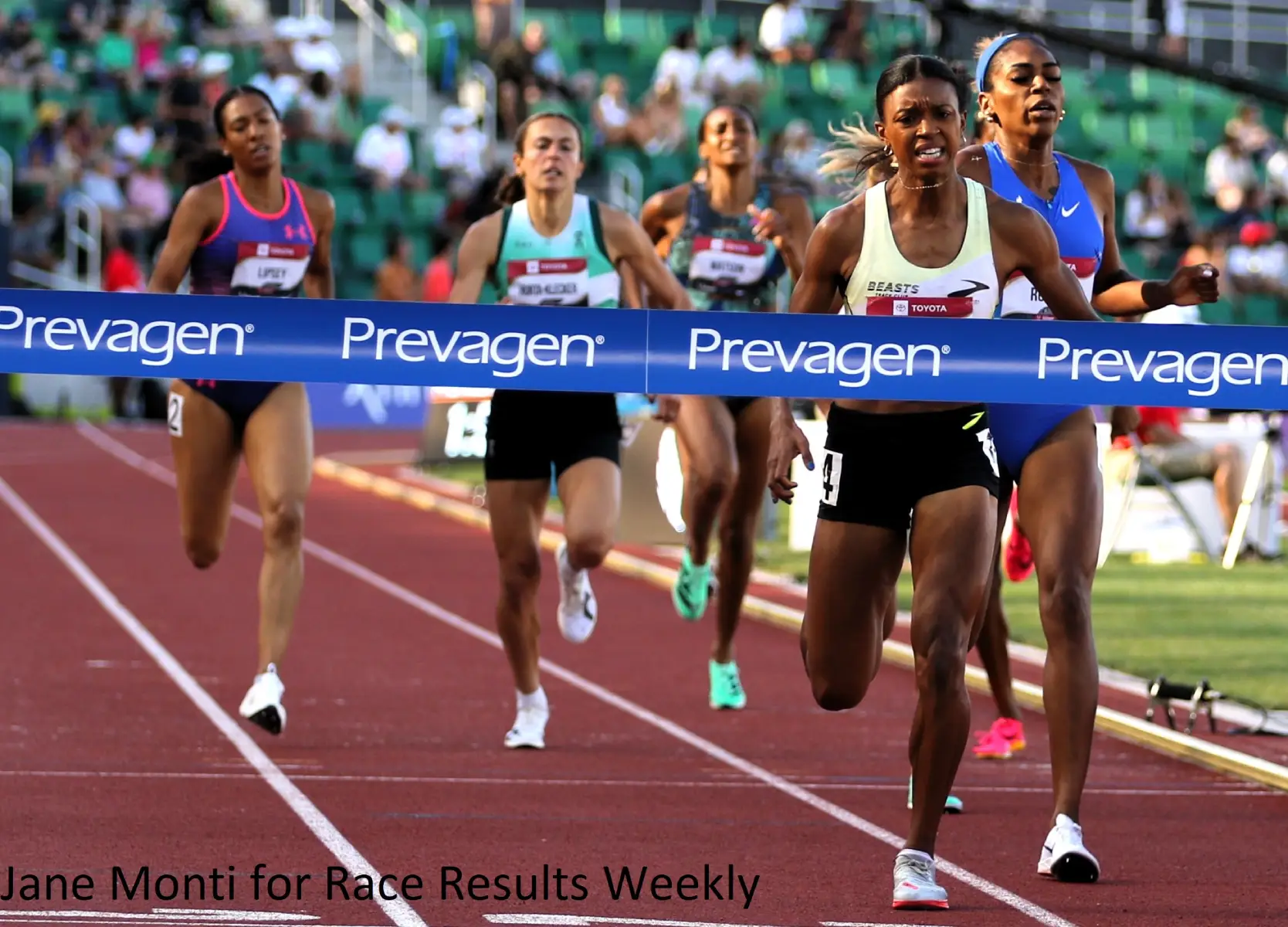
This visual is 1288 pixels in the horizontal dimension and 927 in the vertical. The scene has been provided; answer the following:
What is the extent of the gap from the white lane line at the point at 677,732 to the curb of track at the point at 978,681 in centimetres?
102

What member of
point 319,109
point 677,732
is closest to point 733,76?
point 319,109

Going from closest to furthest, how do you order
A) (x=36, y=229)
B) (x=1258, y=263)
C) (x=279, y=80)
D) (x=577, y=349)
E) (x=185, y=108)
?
(x=577, y=349) → (x=36, y=229) → (x=185, y=108) → (x=279, y=80) → (x=1258, y=263)

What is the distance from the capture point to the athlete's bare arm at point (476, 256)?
854 centimetres

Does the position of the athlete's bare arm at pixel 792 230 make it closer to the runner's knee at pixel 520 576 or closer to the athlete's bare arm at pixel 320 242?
Answer: the runner's knee at pixel 520 576

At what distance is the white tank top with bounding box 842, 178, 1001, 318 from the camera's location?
20.5ft

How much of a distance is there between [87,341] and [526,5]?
2856 centimetres

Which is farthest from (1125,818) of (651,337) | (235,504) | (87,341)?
(235,504)

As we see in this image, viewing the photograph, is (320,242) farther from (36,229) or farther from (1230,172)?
(1230,172)

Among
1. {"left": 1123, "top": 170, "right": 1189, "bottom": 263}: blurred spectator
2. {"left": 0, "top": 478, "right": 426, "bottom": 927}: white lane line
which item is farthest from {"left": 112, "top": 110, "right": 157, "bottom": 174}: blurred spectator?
{"left": 1123, "top": 170, "right": 1189, "bottom": 263}: blurred spectator

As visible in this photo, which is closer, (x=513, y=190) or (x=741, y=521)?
(x=513, y=190)

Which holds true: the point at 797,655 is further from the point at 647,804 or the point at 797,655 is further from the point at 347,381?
the point at 347,381

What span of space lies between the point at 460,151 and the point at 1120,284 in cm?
2282

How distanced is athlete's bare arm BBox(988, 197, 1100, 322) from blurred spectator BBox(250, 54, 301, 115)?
22.7 meters

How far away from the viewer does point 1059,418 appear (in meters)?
6.79
